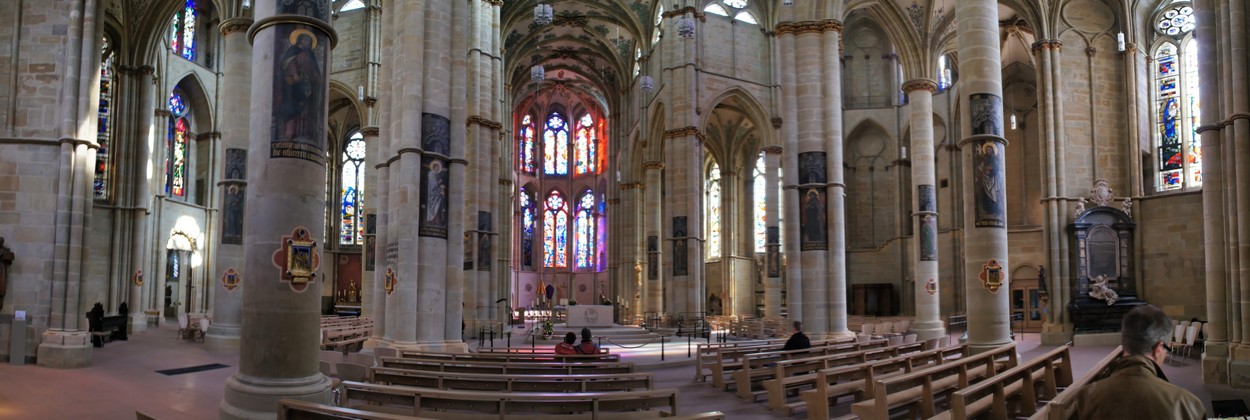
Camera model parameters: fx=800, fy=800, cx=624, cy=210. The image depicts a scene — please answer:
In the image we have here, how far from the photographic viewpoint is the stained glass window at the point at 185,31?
3219 cm

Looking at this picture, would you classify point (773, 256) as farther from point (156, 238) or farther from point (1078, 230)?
point (156, 238)

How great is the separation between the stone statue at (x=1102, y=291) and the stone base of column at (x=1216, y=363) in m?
12.1

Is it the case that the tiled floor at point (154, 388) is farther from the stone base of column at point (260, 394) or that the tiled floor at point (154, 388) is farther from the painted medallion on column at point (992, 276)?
the painted medallion on column at point (992, 276)

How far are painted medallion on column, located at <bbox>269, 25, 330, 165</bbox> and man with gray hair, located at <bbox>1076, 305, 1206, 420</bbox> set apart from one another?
24.3 feet

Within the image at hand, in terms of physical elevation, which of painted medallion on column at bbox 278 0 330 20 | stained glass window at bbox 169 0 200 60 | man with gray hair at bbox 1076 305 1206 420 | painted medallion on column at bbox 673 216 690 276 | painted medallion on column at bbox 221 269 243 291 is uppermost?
stained glass window at bbox 169 0 200 60

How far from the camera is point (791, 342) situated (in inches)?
541

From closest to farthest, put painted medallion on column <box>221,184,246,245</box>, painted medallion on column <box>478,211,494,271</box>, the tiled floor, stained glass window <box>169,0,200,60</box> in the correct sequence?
the tiled floor
painted medallion on column <box>221,184,246,245</box>
painted medallion on column <box>478,211,494,271</box>
stained glass window <box>169,0,200,60</box>

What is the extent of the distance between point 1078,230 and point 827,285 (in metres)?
11.2

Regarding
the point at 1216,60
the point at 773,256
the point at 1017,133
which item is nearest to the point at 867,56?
the point at 1017,133

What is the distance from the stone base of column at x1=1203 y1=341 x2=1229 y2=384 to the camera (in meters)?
Result: 13.8

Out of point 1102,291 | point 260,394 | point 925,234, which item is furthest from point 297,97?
point 1102,291

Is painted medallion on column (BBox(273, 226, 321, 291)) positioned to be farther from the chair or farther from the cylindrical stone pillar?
the cylindrical stone pillar

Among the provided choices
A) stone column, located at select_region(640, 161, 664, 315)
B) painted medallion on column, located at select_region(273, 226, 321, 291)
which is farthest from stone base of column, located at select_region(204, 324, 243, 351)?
stone column, located at select_region(640, 161, 664, 315)

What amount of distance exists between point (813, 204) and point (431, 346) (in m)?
10.4
